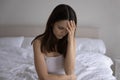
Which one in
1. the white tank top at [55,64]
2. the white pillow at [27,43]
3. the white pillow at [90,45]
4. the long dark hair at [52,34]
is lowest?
the white pillow at [90,45]

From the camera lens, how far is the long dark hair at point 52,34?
1549mm

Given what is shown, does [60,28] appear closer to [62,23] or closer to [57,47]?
[62,23]

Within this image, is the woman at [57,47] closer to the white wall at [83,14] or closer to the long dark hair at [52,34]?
the long dark hair at [52,34]

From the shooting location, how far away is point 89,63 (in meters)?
2.53

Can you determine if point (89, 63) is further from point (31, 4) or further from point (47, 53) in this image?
point (31, 4)

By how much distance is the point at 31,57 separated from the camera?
9.09 ft

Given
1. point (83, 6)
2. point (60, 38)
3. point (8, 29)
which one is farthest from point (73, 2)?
point (60, 38)

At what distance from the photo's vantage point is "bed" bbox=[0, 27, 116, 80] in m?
2.14

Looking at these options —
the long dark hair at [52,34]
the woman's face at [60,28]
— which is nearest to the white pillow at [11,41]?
the long dark hair at [52,34]

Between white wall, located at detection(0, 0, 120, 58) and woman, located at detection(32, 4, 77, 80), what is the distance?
178 cm

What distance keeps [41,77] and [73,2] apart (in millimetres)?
2042

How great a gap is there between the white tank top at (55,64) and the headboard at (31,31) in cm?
177

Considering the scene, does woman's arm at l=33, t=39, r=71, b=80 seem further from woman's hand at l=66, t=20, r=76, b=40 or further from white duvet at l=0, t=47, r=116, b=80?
white duvet at l=0, t=47, r=116, b=80

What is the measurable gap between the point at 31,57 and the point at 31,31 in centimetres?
76
